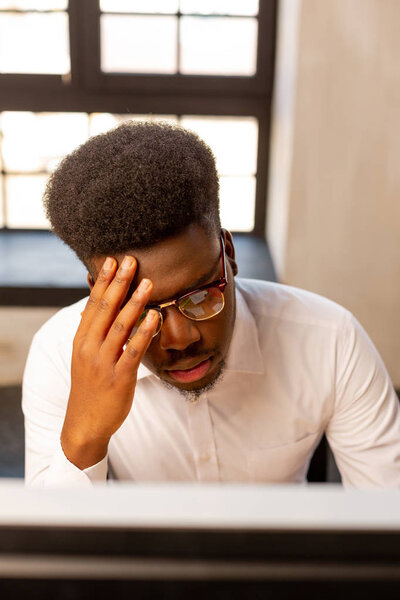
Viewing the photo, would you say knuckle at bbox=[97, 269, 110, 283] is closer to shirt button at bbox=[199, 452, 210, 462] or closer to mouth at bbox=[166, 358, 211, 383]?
mouth at bbox=[166, 358, 211, 383]

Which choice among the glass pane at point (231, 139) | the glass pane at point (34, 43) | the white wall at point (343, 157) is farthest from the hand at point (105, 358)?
the glass pane at point (34, 43)

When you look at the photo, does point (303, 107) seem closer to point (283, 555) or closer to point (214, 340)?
point (214, 340)

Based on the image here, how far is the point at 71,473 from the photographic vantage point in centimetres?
103

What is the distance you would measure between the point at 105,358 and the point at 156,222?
0.74ft

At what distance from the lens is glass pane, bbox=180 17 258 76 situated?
9.21 feet

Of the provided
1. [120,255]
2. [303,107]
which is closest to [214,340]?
[120,255]

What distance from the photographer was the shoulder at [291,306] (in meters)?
1.30

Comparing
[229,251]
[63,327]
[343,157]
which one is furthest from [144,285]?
[343,157]

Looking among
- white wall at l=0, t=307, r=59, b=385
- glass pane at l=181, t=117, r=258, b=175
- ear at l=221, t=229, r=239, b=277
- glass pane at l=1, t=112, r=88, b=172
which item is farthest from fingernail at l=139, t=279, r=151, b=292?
glass pane at l=1, t=112, r=88, b=172

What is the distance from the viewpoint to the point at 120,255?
1019mm

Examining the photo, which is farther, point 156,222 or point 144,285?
point 156,222

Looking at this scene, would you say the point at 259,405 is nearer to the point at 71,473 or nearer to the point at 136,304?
the point at 71,473

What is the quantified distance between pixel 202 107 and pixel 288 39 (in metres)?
0.53

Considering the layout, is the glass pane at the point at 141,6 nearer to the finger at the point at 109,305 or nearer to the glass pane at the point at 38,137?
the glass pane at the point at 38,137
